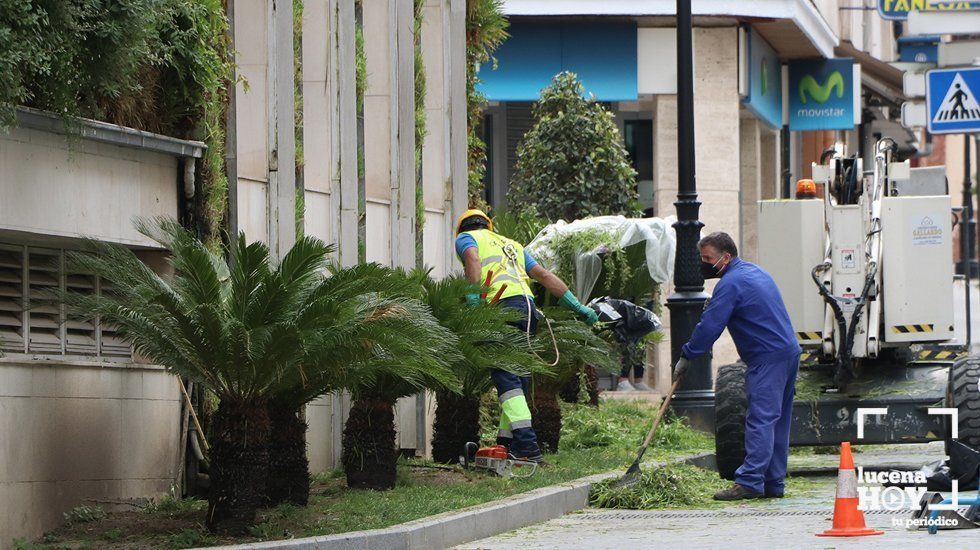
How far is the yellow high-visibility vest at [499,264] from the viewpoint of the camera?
12625mm

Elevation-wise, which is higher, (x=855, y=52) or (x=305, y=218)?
(x=855, y=52)

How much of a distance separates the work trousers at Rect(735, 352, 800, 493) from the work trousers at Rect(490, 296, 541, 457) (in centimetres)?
151

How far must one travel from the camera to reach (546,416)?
1397 centimetres

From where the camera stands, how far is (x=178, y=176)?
11148 mm

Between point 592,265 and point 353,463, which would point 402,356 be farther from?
point 592,265

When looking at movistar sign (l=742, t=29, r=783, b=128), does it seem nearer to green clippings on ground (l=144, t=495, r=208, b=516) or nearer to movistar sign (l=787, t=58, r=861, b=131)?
movistar sign (l=787, t=58, r=861, b=131)

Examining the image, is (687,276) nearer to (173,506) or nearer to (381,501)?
(381,501)

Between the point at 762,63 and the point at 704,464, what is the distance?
15941 millimetres

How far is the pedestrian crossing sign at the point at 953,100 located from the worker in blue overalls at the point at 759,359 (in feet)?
15.1

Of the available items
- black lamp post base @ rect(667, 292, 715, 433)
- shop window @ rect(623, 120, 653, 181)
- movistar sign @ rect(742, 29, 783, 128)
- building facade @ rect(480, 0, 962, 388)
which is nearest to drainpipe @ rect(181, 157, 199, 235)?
black lamp post base @ rect(667, 292, 715, 433)

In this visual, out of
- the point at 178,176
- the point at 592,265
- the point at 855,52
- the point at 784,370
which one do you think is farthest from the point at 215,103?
the point at 855,52

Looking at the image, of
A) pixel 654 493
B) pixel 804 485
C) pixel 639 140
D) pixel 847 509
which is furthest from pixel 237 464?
pixel 639 140

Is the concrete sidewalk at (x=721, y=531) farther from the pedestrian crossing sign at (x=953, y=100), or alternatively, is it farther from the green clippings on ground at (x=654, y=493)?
the pedestrian crossing sign at (x=953, y=100)

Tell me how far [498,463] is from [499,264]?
59.0 inches
